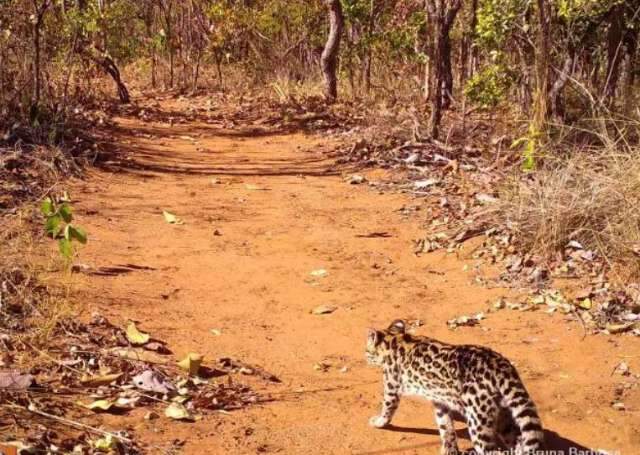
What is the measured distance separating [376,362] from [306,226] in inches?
147

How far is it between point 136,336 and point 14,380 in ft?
3.63

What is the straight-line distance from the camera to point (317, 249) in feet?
24.2

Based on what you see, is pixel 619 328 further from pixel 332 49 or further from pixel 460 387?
pixel 332 49

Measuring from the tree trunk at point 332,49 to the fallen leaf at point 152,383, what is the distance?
35.2ft

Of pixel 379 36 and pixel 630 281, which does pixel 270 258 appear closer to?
pixel 630 281

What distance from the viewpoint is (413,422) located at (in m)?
4.43

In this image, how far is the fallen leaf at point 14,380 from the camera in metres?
4.01

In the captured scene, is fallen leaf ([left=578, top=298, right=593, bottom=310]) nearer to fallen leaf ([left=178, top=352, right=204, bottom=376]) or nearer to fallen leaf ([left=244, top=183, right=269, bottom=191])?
fallen leaf ([left=178, top=352, right=204, bottom=376])

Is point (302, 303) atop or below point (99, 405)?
below

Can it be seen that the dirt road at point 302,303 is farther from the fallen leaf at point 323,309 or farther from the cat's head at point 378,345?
the cat's head at point 378,345

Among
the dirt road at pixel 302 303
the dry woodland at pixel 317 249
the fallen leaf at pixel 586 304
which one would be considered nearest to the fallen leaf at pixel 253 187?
the dirt road at pixel 302 303

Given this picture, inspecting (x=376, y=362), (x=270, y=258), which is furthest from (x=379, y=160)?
(x=376, y=362)

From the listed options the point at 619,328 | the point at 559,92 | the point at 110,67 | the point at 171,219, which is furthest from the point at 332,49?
the point at 619,328

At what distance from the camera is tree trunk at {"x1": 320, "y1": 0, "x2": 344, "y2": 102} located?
1449 centimetres
